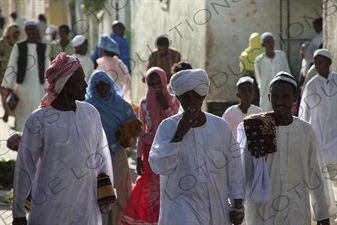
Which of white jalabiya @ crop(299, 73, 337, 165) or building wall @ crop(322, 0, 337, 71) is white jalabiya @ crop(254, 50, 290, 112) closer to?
building wall @ crop(322, 0, 337, 71)

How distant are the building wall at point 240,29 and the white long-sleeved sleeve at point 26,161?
30.8ft

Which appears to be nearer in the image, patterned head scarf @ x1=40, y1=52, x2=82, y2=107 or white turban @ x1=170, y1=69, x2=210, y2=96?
A: patterned head scarf @ x1=40, y1=52, x2=82, y2=107

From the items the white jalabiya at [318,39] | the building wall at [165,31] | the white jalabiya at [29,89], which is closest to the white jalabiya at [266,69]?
the white jalabiya at [318,39]

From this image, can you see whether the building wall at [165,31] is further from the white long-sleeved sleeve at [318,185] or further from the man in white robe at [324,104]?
the white long-sleeved sleeve at [318,185]

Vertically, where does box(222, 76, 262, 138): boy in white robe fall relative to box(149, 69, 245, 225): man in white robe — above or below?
above

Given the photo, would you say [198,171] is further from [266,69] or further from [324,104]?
[266,69]

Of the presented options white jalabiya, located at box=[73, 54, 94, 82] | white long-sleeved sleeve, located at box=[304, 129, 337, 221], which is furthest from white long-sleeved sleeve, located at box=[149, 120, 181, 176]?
white jalabiya, located at box=[73, 54, 94, 82]

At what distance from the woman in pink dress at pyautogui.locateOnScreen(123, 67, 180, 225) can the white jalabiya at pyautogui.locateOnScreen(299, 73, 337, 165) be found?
5.06 ft

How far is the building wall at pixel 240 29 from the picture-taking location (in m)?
15.4

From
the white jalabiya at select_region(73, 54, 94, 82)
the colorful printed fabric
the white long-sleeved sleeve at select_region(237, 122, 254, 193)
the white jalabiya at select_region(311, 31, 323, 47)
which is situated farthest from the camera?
the white jalabiya at select_region(311, 31, 323, 47)

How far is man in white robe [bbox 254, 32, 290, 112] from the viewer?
47.8 feet

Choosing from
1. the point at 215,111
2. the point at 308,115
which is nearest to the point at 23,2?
the point at 215,111

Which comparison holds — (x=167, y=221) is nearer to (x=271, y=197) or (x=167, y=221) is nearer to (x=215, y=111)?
(x=271, y=197)

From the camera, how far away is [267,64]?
14.6 meters
